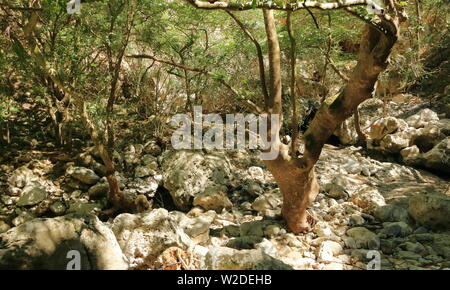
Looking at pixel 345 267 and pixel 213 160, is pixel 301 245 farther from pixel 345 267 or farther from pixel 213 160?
pixel 213 160

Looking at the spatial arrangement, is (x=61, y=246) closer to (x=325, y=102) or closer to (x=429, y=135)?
(x=325, y=102)

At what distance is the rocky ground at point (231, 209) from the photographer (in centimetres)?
251

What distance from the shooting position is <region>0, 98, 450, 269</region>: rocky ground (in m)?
2.51

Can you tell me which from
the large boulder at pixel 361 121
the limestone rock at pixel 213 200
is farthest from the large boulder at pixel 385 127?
the limestone rock at pixel 213 200

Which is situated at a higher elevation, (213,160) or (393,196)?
(213,160)

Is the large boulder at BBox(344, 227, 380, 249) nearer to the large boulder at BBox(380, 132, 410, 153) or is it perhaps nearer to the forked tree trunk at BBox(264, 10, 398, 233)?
the forked tree trunk at BBox(264, 10, 398, 233)

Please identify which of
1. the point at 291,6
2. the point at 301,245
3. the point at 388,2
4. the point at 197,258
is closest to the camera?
the point at 291,6

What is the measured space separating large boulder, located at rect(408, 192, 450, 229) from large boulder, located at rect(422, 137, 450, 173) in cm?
294

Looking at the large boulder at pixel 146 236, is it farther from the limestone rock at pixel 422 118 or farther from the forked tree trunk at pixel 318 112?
the limestone rock at pixel 422 118

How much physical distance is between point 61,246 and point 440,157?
705 cm

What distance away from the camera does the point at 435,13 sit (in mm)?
9273

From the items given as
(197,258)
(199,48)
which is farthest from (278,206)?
(199,48)

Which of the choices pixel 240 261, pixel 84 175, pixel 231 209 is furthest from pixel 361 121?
pixel 240 261
